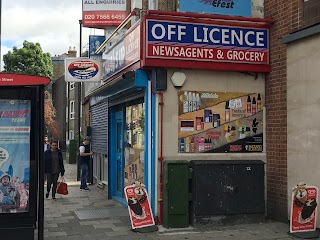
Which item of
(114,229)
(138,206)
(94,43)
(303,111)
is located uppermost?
(94,43)

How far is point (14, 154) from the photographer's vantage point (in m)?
6.51

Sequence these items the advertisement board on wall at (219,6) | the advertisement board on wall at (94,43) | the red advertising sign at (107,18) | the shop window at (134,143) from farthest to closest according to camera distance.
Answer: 1. the red advertising sign at (107,18)
2. the advertisement board on wall at (94,43)
3. the shop window at (134,143)
4. the advertisement board on wall at (219,6)

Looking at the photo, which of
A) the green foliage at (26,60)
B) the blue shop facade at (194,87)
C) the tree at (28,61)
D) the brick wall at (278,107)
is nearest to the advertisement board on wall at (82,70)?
the blue shop facade at (194,87)

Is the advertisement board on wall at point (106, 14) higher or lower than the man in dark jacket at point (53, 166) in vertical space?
higher

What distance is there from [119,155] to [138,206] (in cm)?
394

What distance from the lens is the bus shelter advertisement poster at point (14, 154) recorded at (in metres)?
6.46

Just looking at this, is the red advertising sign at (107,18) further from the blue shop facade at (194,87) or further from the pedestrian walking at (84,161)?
the blue shop facade at (194,87)

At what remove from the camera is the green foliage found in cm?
3812

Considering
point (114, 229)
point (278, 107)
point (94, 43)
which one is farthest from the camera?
point (94, 43)

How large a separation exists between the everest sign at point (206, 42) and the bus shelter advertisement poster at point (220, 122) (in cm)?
Answer: 75

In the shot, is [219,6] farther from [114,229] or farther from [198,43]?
[114,229]

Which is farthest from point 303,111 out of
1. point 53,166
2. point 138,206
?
point 53,166

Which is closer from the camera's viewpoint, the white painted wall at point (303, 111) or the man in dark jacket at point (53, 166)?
the white painted wall at point (303, 111)

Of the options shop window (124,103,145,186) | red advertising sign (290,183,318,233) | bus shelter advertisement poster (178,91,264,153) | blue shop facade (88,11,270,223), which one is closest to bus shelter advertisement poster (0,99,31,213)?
blue shop facade (88,11,270,223)
